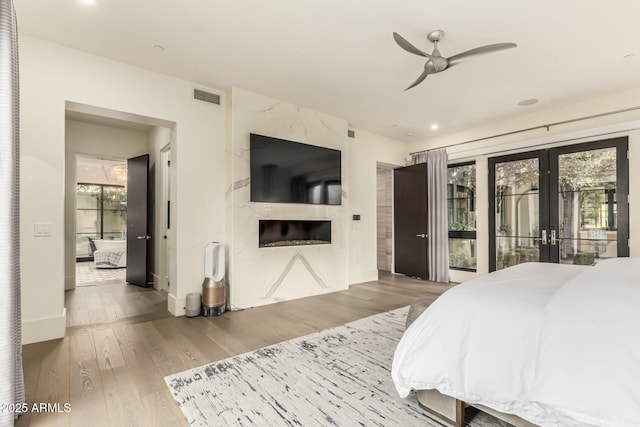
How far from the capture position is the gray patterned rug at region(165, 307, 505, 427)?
5.60ft

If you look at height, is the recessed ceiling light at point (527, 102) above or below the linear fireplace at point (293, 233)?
above

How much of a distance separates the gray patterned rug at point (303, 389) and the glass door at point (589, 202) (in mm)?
3423

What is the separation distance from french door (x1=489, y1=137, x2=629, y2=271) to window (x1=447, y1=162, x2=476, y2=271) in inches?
14.6

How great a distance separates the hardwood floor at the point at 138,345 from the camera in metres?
1.81

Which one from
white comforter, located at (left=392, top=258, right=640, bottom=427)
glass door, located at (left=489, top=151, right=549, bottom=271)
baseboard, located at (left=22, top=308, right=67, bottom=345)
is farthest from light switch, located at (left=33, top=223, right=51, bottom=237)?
glass door, located at (left=489, top=151, right=549, bottom=271)

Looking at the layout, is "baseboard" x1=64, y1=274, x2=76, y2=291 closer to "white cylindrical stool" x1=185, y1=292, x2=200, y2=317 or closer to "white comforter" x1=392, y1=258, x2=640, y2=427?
"white cylindrical stool" x1=185, y1=292, x2=200, y2=317

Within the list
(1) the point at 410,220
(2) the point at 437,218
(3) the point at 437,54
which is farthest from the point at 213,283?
(2) the point at 437,218

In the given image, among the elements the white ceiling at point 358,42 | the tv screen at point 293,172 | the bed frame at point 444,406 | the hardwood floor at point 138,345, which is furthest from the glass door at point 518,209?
the bed frame at point 444,406

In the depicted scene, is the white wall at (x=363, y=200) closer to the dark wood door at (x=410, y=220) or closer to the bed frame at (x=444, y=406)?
the dark wood door at (x=410, y=220)

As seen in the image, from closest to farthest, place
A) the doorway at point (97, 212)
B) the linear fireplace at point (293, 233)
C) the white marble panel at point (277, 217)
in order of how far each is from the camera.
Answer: the white marble panel at point (277, 217) < the linear fireplace at point (293, 233) < the doorway at point (97, 212)

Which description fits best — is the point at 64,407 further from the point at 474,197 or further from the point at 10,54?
the point at 474,197

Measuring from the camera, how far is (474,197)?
539 centimetres

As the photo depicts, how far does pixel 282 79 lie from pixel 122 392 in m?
3.35

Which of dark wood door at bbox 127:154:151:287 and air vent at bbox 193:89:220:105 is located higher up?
air vent at bbox 193:89:220:105
